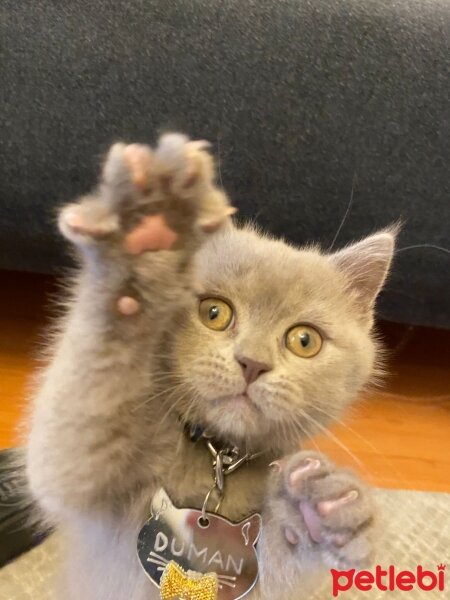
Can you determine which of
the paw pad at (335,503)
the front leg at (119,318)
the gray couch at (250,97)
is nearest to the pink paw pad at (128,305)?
the front leg at (119,318)

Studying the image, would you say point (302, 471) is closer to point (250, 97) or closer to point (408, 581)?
point (408, 581)

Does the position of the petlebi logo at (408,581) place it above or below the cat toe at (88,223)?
below

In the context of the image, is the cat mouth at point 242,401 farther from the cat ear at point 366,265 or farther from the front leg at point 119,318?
the cat ear at point 366,265

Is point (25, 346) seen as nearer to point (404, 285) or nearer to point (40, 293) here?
point (40, 293)

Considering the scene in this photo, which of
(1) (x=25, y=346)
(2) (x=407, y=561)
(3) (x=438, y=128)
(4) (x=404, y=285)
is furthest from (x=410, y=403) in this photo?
(1) (x=25, y=346)

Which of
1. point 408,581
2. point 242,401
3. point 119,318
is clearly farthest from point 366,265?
point 408,581
